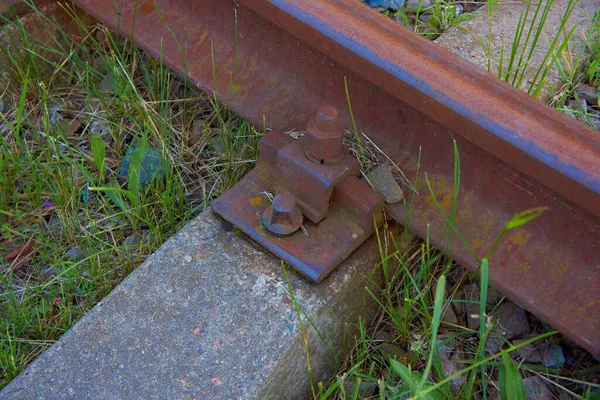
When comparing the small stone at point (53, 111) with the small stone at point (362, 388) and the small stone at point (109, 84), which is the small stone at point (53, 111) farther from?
the small stone at point (362, 388)

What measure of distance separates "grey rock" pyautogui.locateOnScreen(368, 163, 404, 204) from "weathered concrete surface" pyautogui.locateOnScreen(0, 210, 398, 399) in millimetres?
174

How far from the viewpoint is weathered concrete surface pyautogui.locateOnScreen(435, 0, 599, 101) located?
→ 2.63 meters

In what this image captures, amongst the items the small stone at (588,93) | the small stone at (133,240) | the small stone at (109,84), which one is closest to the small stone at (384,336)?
the small stone at (133,240)

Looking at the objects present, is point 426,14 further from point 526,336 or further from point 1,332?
point 1,332

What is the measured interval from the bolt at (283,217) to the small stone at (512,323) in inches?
27.1

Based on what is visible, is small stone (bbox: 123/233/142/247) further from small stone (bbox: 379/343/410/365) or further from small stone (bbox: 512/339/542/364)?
small stone (bbox: 512/339/542/364)

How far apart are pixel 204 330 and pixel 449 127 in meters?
0.89

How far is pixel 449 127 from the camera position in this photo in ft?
6.28

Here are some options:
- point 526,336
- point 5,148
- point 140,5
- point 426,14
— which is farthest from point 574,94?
point 5,148

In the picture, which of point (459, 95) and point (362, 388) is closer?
point (459, 95)

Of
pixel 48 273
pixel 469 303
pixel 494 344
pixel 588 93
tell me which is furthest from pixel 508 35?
pixel 48 273

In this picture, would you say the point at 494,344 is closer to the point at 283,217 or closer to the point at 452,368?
the point at 452,368

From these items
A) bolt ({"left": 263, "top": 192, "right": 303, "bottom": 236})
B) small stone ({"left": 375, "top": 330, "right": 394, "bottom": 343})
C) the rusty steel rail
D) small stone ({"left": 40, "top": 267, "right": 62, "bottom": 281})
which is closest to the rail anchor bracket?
bolt ({"left": 263, "top": 192, "right": 303, "bottom": 236})

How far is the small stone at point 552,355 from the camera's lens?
1983 mm
